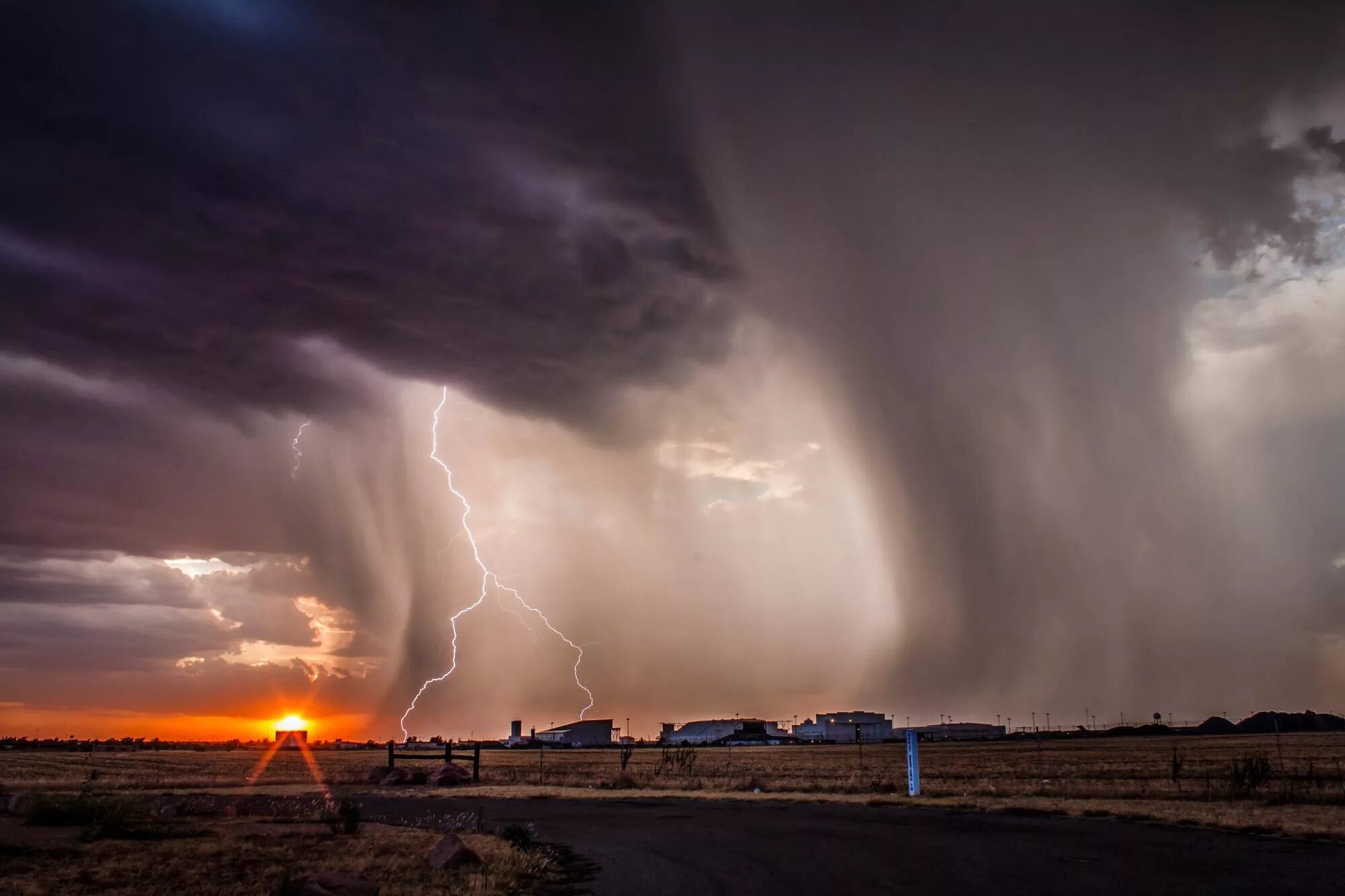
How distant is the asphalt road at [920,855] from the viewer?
13.6 metres

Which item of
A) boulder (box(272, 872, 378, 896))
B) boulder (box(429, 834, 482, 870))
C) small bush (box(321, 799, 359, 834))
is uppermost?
boulder (box(272, 872, 378, 896))

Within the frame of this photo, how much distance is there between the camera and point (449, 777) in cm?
4388

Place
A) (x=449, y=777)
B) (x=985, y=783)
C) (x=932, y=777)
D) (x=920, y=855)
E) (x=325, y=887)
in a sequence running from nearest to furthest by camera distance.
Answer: (x=325, y=887) < (x=920, y=855) < (x=985, y=783) < (x=449, y=777) < (x=932, y=777)

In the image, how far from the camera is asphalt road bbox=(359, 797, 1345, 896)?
13.6 meters

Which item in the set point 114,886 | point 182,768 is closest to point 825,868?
point 114,886

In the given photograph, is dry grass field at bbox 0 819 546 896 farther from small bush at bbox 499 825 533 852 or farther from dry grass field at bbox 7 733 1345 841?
dry grass field at bbox 7 733 1345 841

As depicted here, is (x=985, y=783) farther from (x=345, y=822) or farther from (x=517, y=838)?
(x=345, y=822)

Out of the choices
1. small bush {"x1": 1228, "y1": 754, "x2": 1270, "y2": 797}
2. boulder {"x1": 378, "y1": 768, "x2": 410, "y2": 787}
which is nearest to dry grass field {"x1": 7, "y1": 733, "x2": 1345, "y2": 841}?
small bush {"x1": 1228, "y1": 754, "x2": 1270, "y2": 797}

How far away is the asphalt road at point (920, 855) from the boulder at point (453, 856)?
2.14 meters

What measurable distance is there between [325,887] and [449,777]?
3432cm

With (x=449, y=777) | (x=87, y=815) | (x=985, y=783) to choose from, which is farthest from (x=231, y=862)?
(x=985, y=783)

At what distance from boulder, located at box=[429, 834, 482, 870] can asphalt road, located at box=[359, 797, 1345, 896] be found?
7.00 ft

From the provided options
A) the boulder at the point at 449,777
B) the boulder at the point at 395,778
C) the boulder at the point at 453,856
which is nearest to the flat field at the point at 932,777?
the boulder at the point at 449,777

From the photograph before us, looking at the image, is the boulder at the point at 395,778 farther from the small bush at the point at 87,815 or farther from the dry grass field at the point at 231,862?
the dry grass field at the point at 231,862
